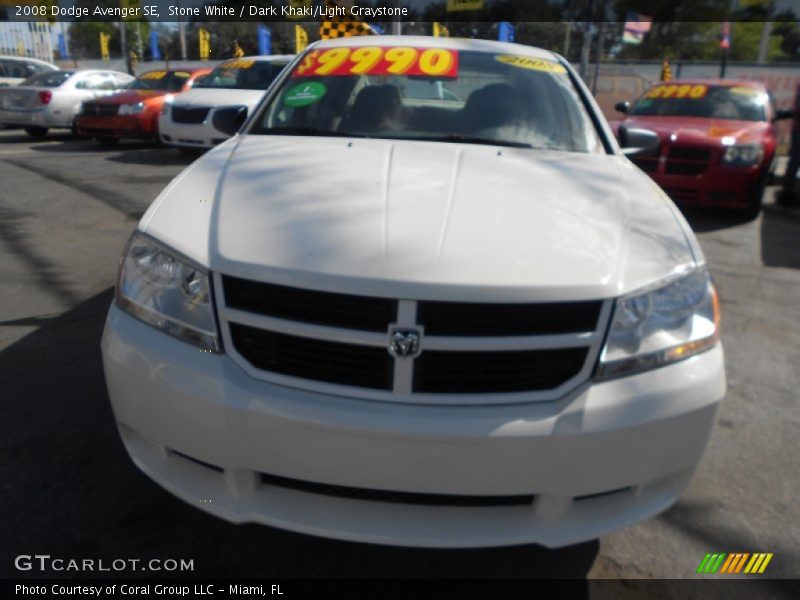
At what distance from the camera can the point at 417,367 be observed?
1.75 m

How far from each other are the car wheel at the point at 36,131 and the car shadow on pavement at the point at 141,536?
13.1 m

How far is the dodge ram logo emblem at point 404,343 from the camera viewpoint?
1.72m

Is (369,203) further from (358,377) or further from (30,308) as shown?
(30,308)

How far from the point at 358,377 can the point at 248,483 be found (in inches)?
16.2

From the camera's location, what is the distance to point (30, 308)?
13.6 ft

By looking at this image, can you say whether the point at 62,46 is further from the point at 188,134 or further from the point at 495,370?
the point at 495,370

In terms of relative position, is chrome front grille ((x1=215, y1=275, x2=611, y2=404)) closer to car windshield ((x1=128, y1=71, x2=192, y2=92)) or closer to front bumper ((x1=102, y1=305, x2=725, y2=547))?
front bumper ((x1=102, y1=305, x2=725, y2=547))

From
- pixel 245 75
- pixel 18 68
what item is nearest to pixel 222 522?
pixel 245 75

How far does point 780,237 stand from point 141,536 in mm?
7112

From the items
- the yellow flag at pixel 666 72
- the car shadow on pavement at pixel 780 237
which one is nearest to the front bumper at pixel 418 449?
the car shadow on pavement at pixel 780 237

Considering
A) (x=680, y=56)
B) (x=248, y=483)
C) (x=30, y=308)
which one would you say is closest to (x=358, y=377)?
(x=248, y=483)

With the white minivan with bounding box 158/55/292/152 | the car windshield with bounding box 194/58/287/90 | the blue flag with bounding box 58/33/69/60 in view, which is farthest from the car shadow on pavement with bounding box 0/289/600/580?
the blue flag with bounding box 58/33/69/60

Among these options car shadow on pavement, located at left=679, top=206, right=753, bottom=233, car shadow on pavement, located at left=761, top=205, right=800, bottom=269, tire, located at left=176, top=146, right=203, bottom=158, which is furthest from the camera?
tire, located at left=176, top=146, right=203, bottom=158

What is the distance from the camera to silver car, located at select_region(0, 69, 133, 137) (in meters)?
13.0
